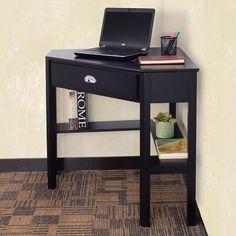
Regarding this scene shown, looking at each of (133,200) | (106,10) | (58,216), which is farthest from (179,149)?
Answer: (106,10)

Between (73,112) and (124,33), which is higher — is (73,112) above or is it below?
below

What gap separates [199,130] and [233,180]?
0.55 metres

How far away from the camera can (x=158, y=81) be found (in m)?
1.93

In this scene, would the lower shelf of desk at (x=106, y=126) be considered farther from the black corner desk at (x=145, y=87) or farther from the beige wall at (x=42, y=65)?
the black corner desk at (x=145, y=87)

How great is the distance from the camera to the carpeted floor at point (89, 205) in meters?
2.07

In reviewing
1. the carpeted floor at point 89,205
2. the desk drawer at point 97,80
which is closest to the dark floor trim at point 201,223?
the carpeted floor at point 89,205

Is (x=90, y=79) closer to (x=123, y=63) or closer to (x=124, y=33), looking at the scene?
(x=123, y=63)

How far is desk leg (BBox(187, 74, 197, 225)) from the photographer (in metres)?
1.97

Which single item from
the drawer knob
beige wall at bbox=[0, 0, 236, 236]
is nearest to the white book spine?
beige wall at bbox=[0, 0, 236, 236]

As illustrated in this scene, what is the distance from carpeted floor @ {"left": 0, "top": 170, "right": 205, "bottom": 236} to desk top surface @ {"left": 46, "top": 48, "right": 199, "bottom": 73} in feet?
2.00

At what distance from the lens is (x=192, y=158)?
203 cm

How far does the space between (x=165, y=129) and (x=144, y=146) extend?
0.36 m

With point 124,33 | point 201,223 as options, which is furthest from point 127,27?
point 201,223

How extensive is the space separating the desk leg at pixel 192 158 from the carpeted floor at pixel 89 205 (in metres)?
0.06
